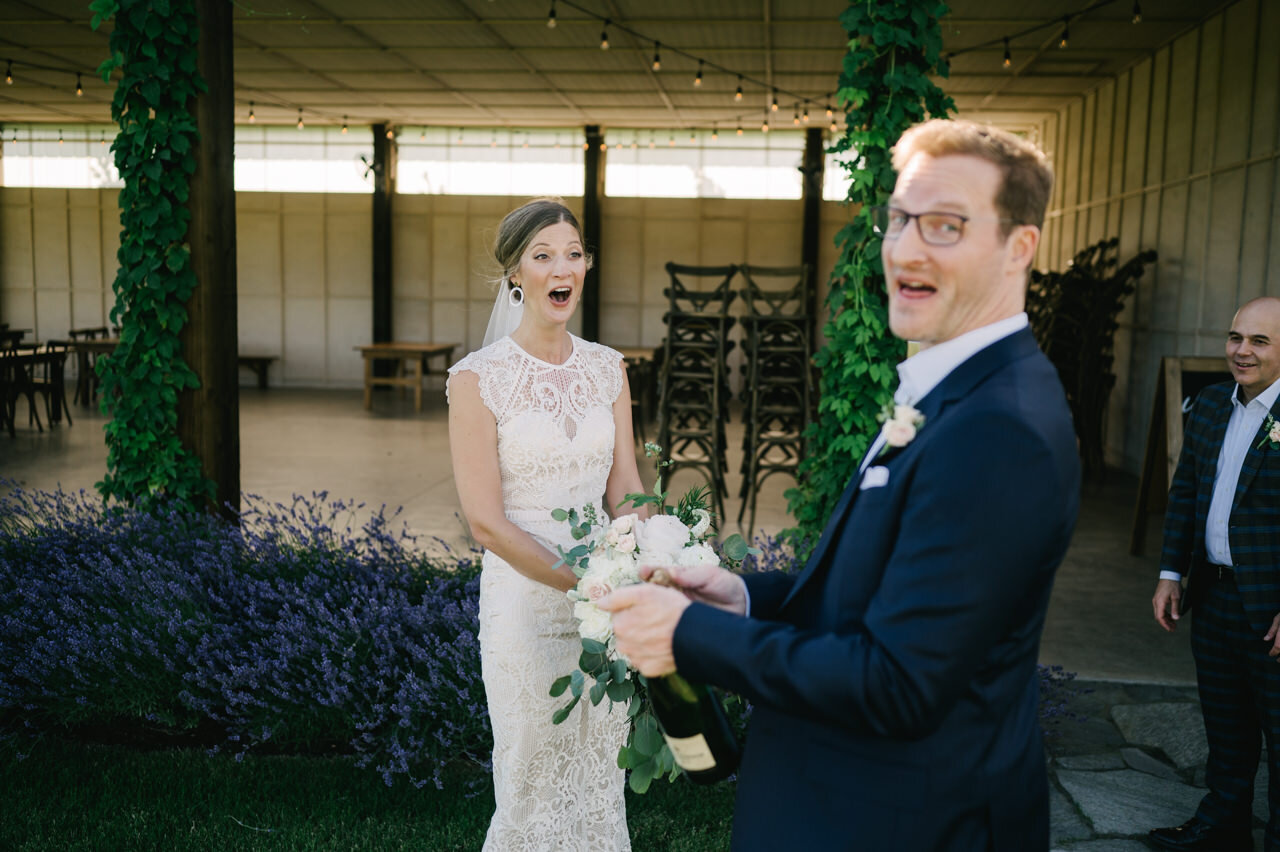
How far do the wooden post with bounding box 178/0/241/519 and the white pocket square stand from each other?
4.40 m

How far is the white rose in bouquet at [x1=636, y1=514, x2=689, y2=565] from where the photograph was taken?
192 centimetres

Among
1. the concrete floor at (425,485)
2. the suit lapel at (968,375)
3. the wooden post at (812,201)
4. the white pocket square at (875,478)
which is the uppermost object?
the wooden post at (812,201)

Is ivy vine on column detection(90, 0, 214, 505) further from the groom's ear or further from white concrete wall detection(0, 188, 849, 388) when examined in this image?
white concrete wall detection(0, 188, 849, 388)

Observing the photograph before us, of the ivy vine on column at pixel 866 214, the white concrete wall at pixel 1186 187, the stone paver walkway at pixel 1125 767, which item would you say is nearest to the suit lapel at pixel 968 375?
the stone paver walkway at pixel 1125 767

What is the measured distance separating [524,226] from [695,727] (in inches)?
59.8

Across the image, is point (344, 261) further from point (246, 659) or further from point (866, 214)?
point (246, 659)

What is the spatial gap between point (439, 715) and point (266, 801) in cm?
64

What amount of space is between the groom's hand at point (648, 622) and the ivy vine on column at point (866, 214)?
129 inches

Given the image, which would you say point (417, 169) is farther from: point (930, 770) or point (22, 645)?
point (930, 770)

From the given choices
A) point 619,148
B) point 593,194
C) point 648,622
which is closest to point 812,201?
point 619,148

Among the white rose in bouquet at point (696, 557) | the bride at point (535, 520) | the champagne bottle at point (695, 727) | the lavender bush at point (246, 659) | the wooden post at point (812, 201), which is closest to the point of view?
the champagne bottle at point (695, 727)

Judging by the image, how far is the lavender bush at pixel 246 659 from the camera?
3.77 meters

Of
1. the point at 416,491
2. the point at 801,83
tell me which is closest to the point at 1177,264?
the point at 801,83

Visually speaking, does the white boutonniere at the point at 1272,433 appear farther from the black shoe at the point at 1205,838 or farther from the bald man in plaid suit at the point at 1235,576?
the black shoe at the point at 1205,838
